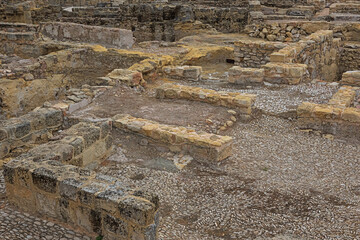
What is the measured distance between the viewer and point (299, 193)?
5250 mm

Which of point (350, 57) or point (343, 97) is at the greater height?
point (343, 97)

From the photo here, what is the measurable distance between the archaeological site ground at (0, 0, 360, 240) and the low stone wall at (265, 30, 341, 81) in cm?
5

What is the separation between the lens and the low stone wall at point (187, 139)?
6.06 metres

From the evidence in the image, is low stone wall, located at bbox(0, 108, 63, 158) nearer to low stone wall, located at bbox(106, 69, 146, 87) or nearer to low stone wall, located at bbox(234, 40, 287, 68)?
low stone wall, located at bbox(106, 69, 146, 87)

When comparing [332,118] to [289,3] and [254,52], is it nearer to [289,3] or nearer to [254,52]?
[254,52]

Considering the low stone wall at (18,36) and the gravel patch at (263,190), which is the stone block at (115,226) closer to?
the gravel patch at (263,190)

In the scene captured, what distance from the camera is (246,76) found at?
9750 millimetres

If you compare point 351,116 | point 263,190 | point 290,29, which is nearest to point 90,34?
point 290,29

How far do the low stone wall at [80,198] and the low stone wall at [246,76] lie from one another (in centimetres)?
573

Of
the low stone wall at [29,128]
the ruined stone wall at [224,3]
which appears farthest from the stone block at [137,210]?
the ruined stone wall at [224,3]

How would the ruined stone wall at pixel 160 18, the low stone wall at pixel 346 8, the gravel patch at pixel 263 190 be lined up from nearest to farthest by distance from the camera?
the gravel patch at pixel 263 190 < the ruined stone wall at pixel 160 18 < the low stone wall at pixel 346 8

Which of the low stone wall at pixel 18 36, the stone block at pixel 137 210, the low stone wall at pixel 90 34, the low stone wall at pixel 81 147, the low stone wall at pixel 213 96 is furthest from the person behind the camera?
the low stone wall at pixel 18 36

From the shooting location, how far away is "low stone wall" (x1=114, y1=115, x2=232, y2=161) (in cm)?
606

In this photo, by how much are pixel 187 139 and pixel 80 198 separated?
2362 mm
